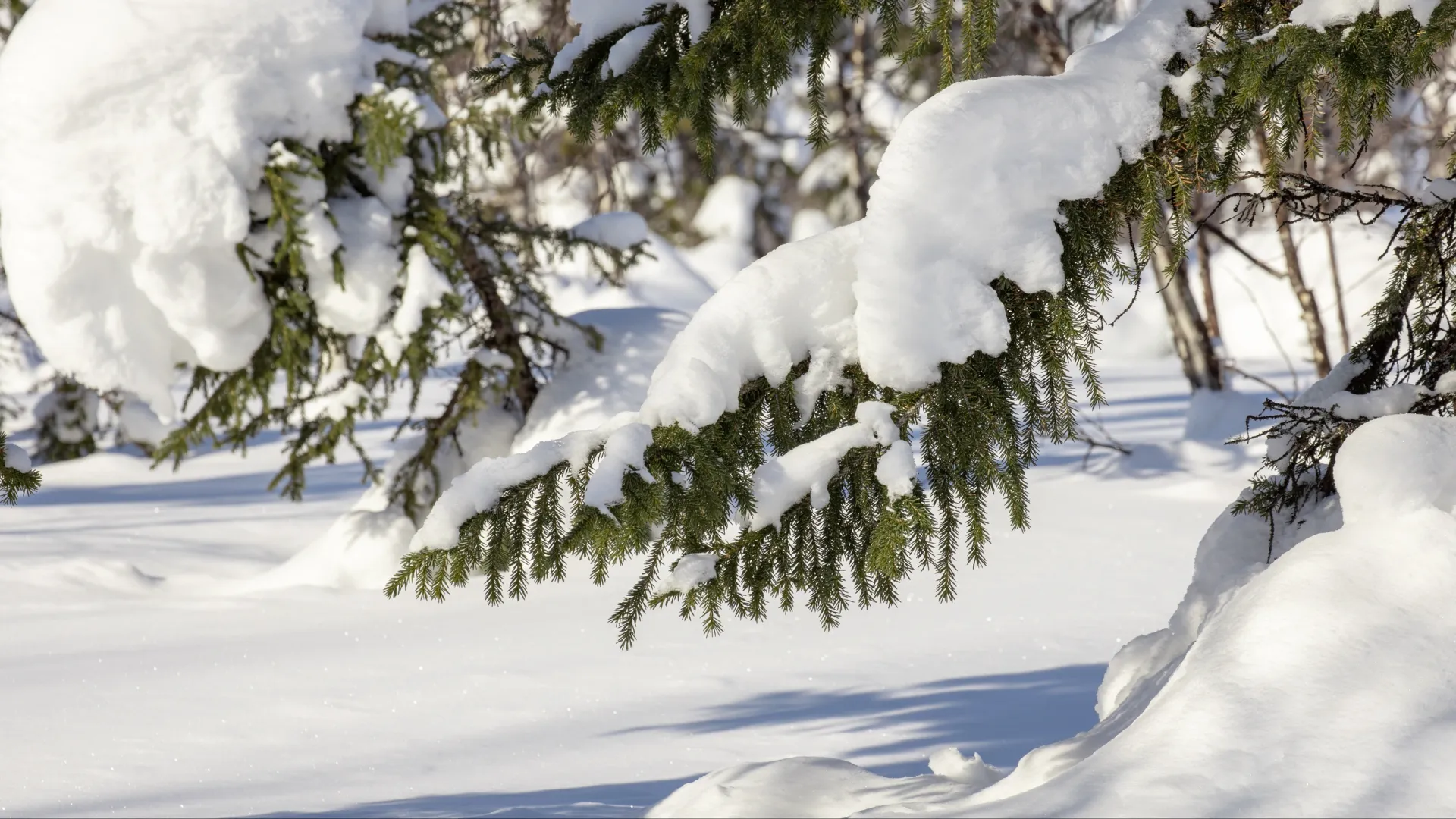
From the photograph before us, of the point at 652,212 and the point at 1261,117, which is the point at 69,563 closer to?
the point at 1261,117

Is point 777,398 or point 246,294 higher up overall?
point 246,294

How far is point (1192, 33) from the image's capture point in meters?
2.88

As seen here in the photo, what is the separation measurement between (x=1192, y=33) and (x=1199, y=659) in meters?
1.41

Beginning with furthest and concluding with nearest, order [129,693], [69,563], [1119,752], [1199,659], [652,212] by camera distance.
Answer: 1. [652,212]
2. [69,563]
3. [129,693]
4. [1199,659]
5. [1119,752]

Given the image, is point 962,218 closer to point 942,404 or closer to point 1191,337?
point 942,404

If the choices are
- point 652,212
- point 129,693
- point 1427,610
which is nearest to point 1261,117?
point 1427,610

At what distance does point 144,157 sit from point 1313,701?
5.47m

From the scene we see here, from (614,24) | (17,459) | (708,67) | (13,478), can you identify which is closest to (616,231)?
(614,24)

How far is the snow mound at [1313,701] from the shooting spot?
2.02 meters

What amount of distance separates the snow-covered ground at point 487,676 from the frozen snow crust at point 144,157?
1336mm

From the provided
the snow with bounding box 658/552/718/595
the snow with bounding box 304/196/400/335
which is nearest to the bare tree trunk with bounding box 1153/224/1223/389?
the snow with bounding box 304/196/400/335

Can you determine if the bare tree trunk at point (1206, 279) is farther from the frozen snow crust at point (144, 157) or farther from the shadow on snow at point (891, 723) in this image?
the frozen snow crust at point (144, 157)

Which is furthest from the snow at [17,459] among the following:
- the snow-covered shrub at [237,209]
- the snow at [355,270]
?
the snow at [355,270]

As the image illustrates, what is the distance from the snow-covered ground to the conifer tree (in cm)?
114
